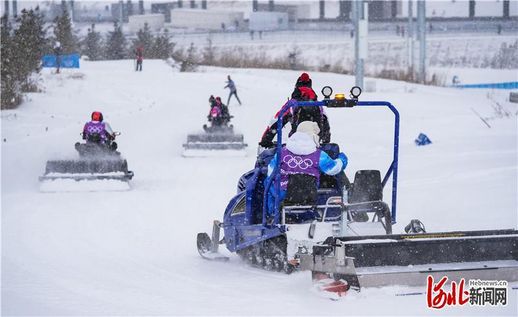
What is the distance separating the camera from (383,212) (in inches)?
334

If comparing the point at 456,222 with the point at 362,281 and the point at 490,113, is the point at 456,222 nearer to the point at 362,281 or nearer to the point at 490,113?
the point at 362,281

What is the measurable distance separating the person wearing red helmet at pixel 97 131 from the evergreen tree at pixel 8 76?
1120 centimetres

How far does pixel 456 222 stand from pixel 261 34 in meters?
55.2

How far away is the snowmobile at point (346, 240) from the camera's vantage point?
729 cm

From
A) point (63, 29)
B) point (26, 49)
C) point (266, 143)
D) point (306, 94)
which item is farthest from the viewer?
point (63, 29)

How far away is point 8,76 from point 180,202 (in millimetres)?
15228

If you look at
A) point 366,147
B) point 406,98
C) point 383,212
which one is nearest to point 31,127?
point 366,147

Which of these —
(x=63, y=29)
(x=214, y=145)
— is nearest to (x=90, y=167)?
(x=214, y=145)

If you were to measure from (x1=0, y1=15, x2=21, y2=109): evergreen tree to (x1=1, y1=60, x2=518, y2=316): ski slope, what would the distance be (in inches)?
20.5

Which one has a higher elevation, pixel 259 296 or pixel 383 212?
pixel 383 212

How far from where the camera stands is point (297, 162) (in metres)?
8.29

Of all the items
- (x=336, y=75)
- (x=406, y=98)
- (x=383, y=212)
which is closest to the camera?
(x=383, y=212)

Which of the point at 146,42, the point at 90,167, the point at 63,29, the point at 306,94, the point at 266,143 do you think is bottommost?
the point at 90,167

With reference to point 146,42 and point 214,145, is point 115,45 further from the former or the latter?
point 214,145
